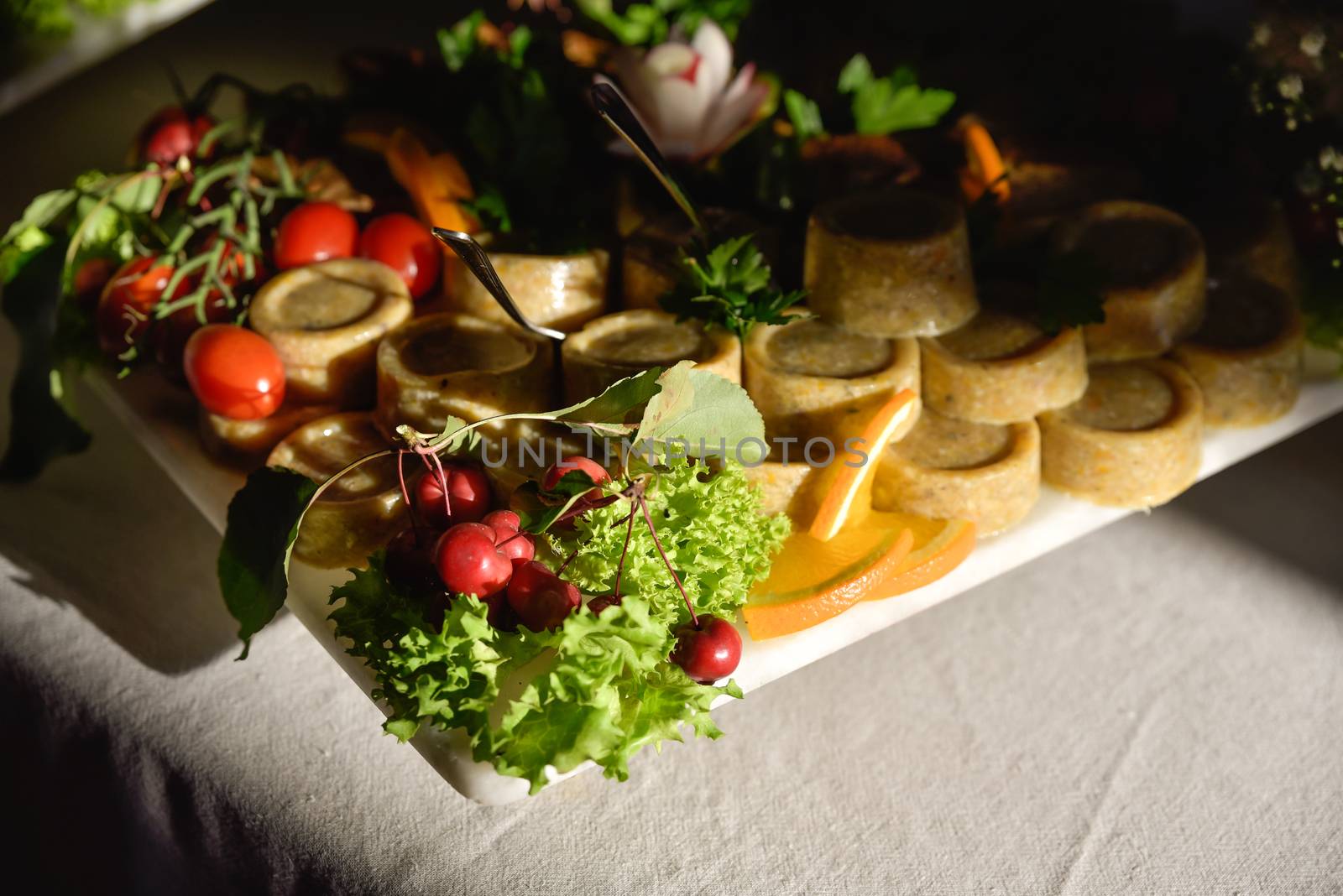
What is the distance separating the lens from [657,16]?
2.67 meters

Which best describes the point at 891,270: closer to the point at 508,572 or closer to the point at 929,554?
the point at 929,554

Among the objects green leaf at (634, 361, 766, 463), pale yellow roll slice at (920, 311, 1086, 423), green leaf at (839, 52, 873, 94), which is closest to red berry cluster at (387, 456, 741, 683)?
green leaf at (634, 361, 766, 463)

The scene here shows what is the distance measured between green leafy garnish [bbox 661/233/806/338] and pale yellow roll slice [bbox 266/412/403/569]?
51 cm

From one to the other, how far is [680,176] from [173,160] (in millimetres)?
1091

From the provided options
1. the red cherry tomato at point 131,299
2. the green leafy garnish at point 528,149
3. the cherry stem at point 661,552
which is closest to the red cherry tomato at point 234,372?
the red cherry tomato at point 131,299

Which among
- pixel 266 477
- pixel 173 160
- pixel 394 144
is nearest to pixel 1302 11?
pixel 394 144

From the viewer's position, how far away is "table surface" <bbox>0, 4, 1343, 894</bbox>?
150 centimetres

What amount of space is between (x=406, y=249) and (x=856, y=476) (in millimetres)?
1003

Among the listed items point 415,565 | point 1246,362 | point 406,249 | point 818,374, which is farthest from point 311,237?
point 1246,362

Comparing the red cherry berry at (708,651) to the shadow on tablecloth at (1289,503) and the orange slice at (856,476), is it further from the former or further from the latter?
the shadow on tablecloth at (1289,503)

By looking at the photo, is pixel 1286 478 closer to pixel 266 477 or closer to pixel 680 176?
pixel 680 176

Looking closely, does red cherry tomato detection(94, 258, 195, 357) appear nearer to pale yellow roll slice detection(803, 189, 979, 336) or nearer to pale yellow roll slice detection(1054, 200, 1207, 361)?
pale yellow roll slice detection(803, 189, 979, 336)

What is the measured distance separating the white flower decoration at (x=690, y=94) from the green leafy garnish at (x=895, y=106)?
21 centimetres

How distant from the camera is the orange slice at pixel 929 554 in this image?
1.63 m
